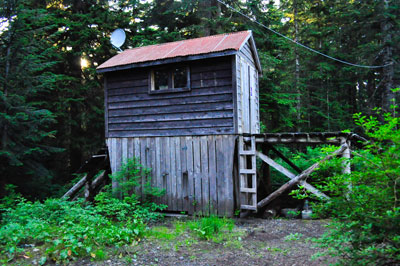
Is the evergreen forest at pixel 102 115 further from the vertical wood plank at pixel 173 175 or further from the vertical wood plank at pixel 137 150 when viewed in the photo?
the vertical wood plank at pixel 173 175

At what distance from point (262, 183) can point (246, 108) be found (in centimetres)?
277

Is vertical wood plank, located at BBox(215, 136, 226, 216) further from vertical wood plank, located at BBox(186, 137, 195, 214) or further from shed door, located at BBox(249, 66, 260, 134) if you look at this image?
shed door, located at BBox(249, 66, 260, 134)

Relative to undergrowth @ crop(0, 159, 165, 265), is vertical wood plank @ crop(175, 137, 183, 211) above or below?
above

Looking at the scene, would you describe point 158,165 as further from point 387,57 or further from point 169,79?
point 387,57

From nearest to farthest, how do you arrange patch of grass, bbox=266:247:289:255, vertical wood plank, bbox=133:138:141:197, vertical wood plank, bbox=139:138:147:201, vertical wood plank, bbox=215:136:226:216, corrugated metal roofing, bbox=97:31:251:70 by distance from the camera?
patch of grass, bbox=266:247:289:255, vertical wood plank, bbox=215:136:226:216, corrugated metal roofing, bbox=97:31:251:70, vertical wood plank, bbox=139:138:147:201, vertical wood plank, bbox=133:138:141:197

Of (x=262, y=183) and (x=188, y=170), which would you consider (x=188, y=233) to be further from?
(x=262, y=183)

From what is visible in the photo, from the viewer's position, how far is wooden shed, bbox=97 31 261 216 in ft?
28.4

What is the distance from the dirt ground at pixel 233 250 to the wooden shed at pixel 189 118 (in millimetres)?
1757

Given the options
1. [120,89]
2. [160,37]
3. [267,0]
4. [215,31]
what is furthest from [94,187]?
[267,0]

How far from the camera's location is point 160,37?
16375mm

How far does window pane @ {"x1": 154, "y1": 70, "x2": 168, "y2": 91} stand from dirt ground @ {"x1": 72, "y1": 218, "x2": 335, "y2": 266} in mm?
4559

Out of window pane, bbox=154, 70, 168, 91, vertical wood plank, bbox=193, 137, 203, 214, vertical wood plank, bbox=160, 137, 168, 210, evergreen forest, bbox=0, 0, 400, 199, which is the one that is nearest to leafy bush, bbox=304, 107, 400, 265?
vertical wood plank, bbox=193, 137, 203, 214

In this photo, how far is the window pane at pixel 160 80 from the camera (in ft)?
31.4

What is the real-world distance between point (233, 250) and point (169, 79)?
5732 mm
